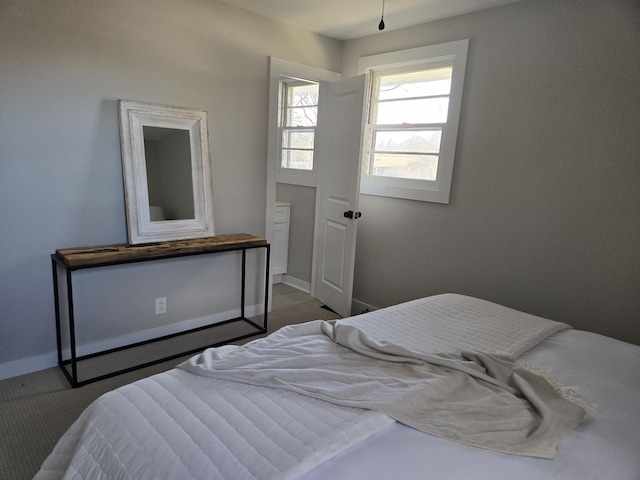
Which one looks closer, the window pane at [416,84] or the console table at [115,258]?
the console table at [115,258]

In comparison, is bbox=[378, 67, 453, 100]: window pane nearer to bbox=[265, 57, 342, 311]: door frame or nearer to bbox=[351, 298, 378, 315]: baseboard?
bbox=[265, 57, 342, 311]: door frame

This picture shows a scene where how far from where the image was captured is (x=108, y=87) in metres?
2.46

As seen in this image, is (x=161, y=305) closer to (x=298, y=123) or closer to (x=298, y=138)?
(x=298, y=138)

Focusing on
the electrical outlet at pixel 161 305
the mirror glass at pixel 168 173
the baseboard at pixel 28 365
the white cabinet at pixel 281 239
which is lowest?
the baseboard at pixel 28 365

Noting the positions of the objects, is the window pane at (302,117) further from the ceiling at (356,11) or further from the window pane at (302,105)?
the ceiling at (356,11)

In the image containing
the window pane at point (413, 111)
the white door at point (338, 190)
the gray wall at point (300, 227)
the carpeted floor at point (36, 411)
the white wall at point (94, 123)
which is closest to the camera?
the carpeted floor at point (36, 411)

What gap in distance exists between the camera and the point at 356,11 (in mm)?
2920

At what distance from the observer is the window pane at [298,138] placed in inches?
162

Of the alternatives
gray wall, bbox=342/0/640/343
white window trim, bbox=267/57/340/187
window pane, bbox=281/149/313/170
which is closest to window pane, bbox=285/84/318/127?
window pane, bbox=281/149/313/170

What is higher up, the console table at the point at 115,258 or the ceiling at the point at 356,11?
the ceiling at the point at 356,11

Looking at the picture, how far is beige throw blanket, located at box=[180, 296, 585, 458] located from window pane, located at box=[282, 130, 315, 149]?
2.90m

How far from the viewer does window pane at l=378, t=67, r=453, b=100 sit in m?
3.10

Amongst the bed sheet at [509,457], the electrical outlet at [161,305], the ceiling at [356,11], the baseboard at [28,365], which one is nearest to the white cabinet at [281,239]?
the electrical outlet at [161,305]

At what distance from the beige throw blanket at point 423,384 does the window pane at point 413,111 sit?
2.18 meters
